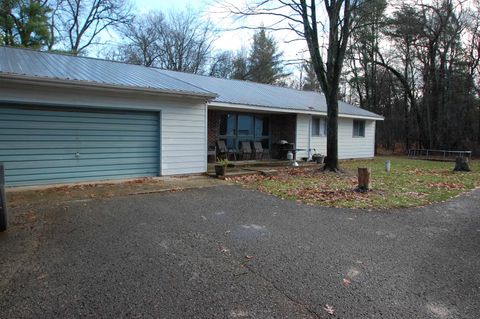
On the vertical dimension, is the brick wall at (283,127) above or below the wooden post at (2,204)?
above

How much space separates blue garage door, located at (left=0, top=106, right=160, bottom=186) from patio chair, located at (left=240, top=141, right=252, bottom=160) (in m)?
5.23

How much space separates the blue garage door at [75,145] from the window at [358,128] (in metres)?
12.6

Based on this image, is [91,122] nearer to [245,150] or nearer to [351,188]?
[351,188]

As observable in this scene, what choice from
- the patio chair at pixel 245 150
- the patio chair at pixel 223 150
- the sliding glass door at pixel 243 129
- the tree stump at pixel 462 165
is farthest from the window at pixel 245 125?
the tree stump at pixel 462 165

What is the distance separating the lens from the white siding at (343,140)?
50.6ft

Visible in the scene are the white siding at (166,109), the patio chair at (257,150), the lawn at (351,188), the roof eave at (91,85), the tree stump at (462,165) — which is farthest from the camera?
the patio chair at (257,150)

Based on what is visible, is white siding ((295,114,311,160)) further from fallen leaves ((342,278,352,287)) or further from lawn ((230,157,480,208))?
fallen leaves ((342,278,352,287))

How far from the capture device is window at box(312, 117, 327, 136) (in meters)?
16.2

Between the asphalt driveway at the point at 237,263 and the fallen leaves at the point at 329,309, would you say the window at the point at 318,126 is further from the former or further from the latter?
the fallen leaves at the point at 329,309

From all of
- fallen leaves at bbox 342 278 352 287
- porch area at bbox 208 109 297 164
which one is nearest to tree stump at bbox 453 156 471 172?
porch area at bbox 208 109 297 164

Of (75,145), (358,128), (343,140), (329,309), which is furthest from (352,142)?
(329,309)

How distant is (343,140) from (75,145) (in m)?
13.4

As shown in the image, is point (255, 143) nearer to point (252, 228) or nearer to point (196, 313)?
point (252, 228)

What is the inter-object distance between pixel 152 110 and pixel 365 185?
607 cm
